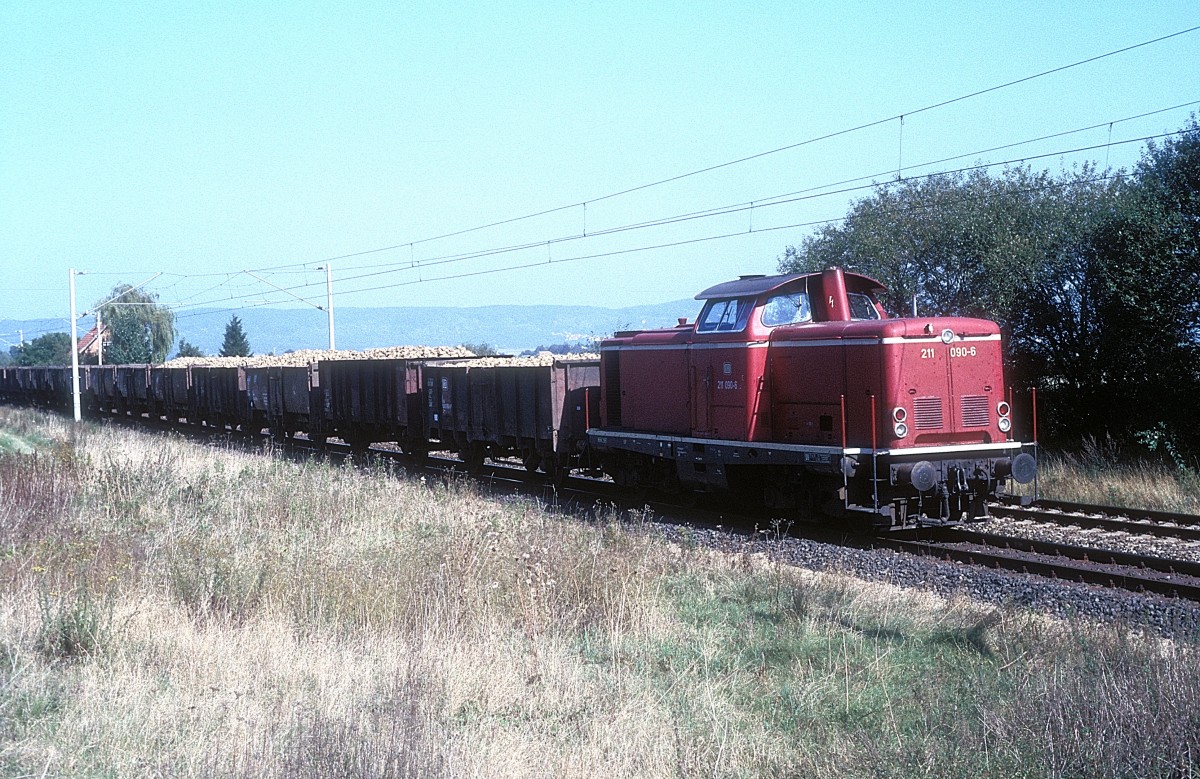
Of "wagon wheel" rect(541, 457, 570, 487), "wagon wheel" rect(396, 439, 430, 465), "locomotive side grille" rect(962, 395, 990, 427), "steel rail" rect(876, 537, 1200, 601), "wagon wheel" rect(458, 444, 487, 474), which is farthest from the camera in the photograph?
"wagon wheel" rect(396, 439, 430, 465)

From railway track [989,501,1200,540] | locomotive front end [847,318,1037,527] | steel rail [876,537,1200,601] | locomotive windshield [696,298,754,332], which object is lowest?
steel rail [876,537,1200,601]

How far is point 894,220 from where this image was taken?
87.3ft

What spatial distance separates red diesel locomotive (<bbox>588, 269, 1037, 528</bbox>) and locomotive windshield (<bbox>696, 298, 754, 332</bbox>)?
0.07ft

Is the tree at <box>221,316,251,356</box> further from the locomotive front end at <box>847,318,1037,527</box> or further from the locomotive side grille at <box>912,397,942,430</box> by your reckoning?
the locomotive side grille at <box>912,397,942,430</box>

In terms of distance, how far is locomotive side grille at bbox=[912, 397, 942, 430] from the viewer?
1228 cm

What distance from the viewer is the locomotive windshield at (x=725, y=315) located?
1355 cm

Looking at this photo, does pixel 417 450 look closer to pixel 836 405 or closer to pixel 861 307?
pixel 861 307

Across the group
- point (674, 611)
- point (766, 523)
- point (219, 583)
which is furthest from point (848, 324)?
point (219, 583)

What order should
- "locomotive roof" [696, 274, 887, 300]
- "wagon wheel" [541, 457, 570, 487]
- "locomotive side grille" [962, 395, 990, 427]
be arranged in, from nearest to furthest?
1. "locomotive side grille" [962, 395, 990, 427]
2. "locomotive roof" [696, 274, 887, 300]
3. "wagon wheel" [541, 457, 570, 487]

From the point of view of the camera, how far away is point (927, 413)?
12.4 m

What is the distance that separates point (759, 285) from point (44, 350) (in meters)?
104

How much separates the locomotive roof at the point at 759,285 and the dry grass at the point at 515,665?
3.73 meters

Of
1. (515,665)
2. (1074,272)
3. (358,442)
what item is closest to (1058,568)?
(515,665)

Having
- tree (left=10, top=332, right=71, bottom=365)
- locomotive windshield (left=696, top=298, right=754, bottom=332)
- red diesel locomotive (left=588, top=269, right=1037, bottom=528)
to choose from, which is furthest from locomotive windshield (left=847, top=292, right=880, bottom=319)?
tree (left=10, top=332, right=71, bottom=365)
